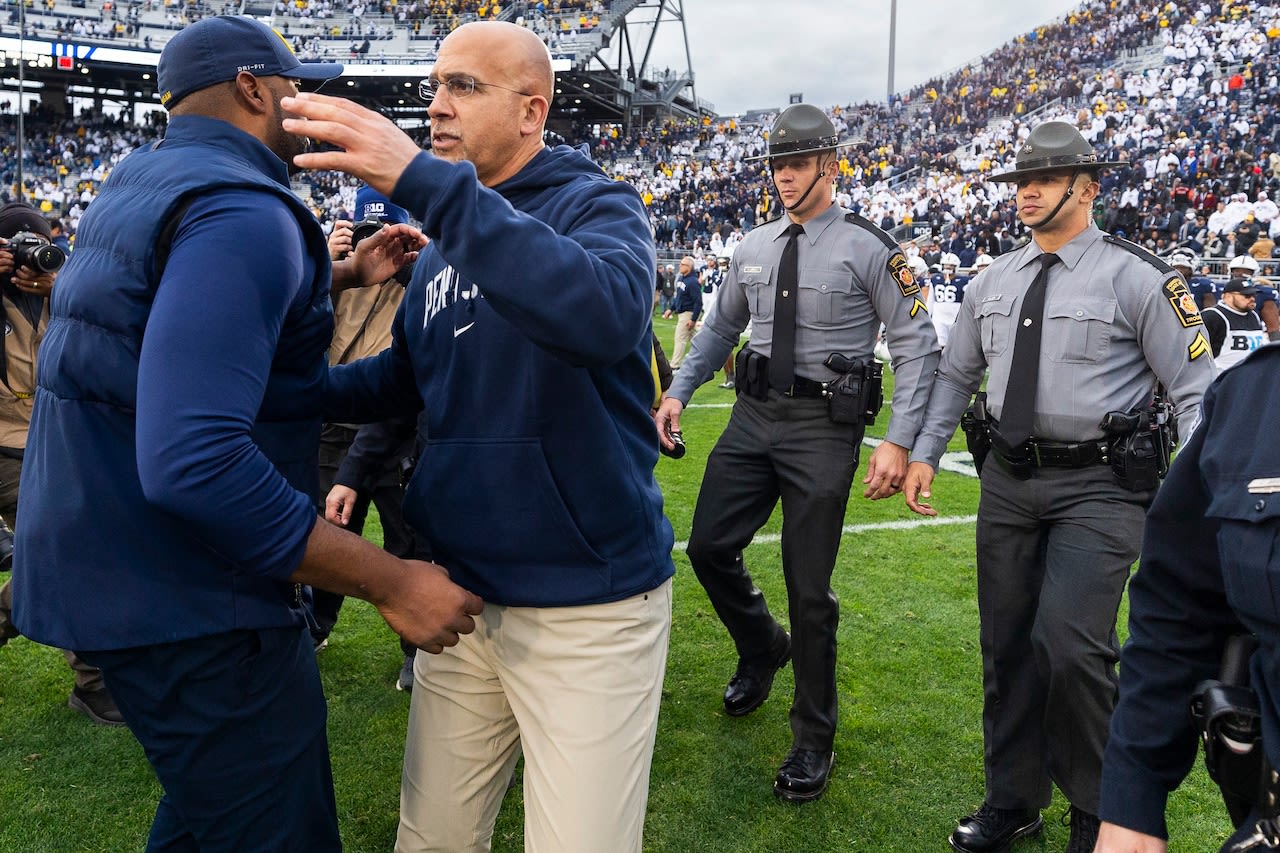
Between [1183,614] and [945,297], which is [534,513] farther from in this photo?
[945,297]

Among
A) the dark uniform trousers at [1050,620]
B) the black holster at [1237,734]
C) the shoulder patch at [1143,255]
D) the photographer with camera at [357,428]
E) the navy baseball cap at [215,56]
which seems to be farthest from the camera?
the photographer with camera at [357,428]

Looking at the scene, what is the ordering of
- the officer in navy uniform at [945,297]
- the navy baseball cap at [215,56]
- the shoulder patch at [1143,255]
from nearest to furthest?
1. the navy baseball cap at [215,56]
2. the shoulder patch at [1143,255]
3. the officer in navy uniform at [945,297]

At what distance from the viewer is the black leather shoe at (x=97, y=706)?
3.78 meters

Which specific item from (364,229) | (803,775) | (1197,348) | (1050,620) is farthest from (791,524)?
(364,229)

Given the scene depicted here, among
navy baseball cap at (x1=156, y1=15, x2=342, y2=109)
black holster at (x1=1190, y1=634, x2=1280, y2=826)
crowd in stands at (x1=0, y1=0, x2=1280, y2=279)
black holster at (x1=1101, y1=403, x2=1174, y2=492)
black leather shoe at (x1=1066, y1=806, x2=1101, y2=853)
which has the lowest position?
black leather shoe at (x1=1066, y1=806, x2=1101, y2=853)

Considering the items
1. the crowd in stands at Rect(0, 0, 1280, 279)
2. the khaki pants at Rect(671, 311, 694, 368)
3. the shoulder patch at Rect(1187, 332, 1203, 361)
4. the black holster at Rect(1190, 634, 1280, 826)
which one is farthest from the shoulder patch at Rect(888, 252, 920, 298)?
the khaki pants at Rect(671, 311, 694, 368)

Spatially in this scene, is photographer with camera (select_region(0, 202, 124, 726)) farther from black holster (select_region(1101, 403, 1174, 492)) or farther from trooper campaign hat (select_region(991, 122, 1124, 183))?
black holster (select_region(1101, 403, 1174, 492))

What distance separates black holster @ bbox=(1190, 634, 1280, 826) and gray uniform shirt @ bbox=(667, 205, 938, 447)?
2222mm

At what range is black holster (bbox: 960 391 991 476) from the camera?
3404mm

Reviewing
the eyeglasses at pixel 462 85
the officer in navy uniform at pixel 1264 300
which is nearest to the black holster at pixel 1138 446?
the eyeglasses at pixel 462 85

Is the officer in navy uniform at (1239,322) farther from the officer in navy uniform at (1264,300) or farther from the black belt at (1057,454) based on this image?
the black belt at (1057,454)

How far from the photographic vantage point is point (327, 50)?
4441 cm

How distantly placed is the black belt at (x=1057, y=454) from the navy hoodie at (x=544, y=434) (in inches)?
65.4

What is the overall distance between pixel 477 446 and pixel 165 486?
0.60 m
